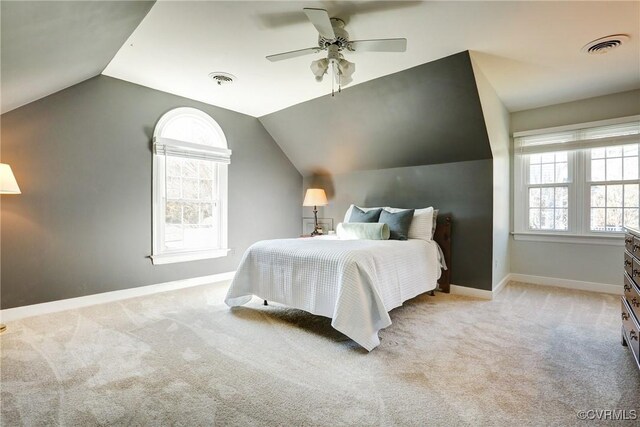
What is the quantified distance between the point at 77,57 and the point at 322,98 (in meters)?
2.44

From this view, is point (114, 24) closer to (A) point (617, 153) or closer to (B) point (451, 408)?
(B) point (451, 408)

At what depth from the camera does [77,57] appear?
7.98 feet

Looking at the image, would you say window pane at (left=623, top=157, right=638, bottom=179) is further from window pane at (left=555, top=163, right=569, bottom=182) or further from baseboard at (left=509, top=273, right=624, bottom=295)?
baseboard at (left=509, top=273, right=624, bottom=295)

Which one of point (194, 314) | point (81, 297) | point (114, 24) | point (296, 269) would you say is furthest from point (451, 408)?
point (81, 297)

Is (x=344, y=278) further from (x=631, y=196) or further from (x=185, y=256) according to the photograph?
(x=631, y=196)

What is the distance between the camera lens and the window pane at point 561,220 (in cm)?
391

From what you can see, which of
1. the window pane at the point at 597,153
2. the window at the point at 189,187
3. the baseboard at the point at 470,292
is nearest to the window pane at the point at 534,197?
the window pane at the point at 597,153

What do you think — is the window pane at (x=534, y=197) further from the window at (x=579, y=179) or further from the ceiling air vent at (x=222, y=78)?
the ceiling air vent at (x=222, y=78)

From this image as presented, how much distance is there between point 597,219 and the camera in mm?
3719

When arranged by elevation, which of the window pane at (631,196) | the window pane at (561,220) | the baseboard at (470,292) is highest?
the window pane at (631,196)

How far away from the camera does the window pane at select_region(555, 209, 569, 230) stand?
3914 millimetres

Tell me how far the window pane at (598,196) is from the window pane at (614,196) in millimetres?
35

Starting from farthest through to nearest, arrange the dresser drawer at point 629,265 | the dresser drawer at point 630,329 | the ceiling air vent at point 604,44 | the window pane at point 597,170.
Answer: the window pane at point 597,170
the ceiling air vent at point 604,44
the dresser drawer at point 629,265
the dresser drawer at point 630,329

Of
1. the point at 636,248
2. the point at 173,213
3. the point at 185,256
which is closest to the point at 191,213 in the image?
the point at 173,213
